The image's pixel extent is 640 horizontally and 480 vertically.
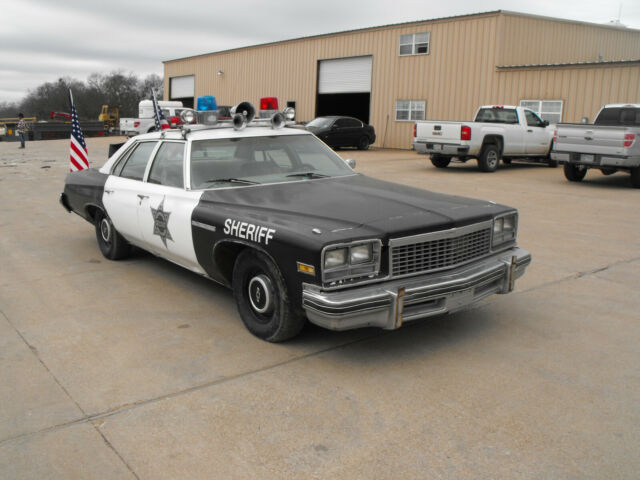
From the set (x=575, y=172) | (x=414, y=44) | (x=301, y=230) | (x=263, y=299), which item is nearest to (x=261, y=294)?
(x=263, y=299)

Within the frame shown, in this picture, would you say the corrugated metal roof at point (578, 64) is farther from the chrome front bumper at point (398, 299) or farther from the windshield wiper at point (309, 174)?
the chrome front bumper at point (398, 299)

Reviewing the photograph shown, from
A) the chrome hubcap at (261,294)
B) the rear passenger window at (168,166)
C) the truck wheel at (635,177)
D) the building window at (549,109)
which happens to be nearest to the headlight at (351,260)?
the chrome hubcap at (261,294)

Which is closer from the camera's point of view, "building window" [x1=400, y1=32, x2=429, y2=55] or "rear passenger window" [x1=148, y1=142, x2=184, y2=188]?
"rear passenger window" [x1=148, y1=142, x2=184, y2=188]

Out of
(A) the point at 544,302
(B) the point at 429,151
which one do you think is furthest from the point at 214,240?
(B) the point at 429,151

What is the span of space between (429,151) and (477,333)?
1261cm

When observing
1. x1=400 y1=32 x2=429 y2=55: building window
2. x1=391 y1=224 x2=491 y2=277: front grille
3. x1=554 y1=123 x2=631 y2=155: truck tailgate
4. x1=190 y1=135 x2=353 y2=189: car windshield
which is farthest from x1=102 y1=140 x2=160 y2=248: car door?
x1=400 y1=32 x2=429 y2=55: building window

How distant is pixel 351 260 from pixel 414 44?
74.9 feet

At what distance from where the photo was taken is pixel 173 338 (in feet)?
14.5

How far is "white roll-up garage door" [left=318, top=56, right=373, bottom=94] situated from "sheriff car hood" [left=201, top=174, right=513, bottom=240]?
23269 mm

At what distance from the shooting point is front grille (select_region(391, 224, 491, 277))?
12.9ft

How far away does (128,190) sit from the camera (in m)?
5.89

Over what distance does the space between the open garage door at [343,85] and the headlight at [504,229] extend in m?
23.5

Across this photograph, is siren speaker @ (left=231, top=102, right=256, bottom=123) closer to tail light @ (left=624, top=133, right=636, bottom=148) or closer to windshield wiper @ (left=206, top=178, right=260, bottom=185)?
windshield wiper @ (left=206, top=178, right=260, bottom=185)

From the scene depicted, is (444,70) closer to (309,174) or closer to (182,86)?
(309,174)
